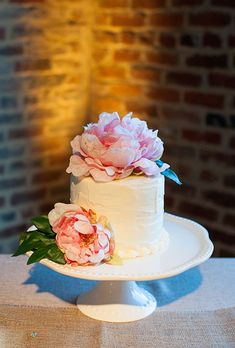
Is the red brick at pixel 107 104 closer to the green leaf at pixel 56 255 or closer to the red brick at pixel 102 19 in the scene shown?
the red brick at pixel 102 19

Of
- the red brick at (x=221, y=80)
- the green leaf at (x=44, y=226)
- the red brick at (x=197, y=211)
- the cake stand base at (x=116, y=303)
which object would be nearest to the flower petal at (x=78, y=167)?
the green leaf at (x=44, y=226)

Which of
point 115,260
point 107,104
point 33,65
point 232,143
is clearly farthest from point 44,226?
point 107,104

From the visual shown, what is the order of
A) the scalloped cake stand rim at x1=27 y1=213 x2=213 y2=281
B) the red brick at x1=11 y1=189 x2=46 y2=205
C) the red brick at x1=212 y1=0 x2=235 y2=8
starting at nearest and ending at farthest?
the scalloped cake stand rim at x1=27 y1=213 x2=213 y2=281 < the red brick at x1=212 y1=0 x2=235 y2=8 < the red brick at x1=11 y1=189 x2=46 y2=205

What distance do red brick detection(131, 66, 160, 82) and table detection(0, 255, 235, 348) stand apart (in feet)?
3.61

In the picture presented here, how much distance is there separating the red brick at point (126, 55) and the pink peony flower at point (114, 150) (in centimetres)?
125

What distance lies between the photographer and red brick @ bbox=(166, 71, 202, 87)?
218cm

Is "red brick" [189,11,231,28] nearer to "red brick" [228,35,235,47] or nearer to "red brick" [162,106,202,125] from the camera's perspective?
"red brick" [228,35,235,47]

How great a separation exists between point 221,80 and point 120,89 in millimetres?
450

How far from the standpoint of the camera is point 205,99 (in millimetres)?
Answer: 2174

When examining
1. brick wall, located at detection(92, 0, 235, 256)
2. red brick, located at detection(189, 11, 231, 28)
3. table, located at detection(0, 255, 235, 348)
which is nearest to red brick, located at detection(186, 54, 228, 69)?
brick wall, located at detection(92, 0, 235, 256)

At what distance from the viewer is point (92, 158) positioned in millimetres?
1103

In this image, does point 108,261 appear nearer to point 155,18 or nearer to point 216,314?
point 216,314

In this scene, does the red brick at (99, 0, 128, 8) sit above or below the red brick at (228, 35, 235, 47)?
above

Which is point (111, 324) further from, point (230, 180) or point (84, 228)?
point (230, 180)
